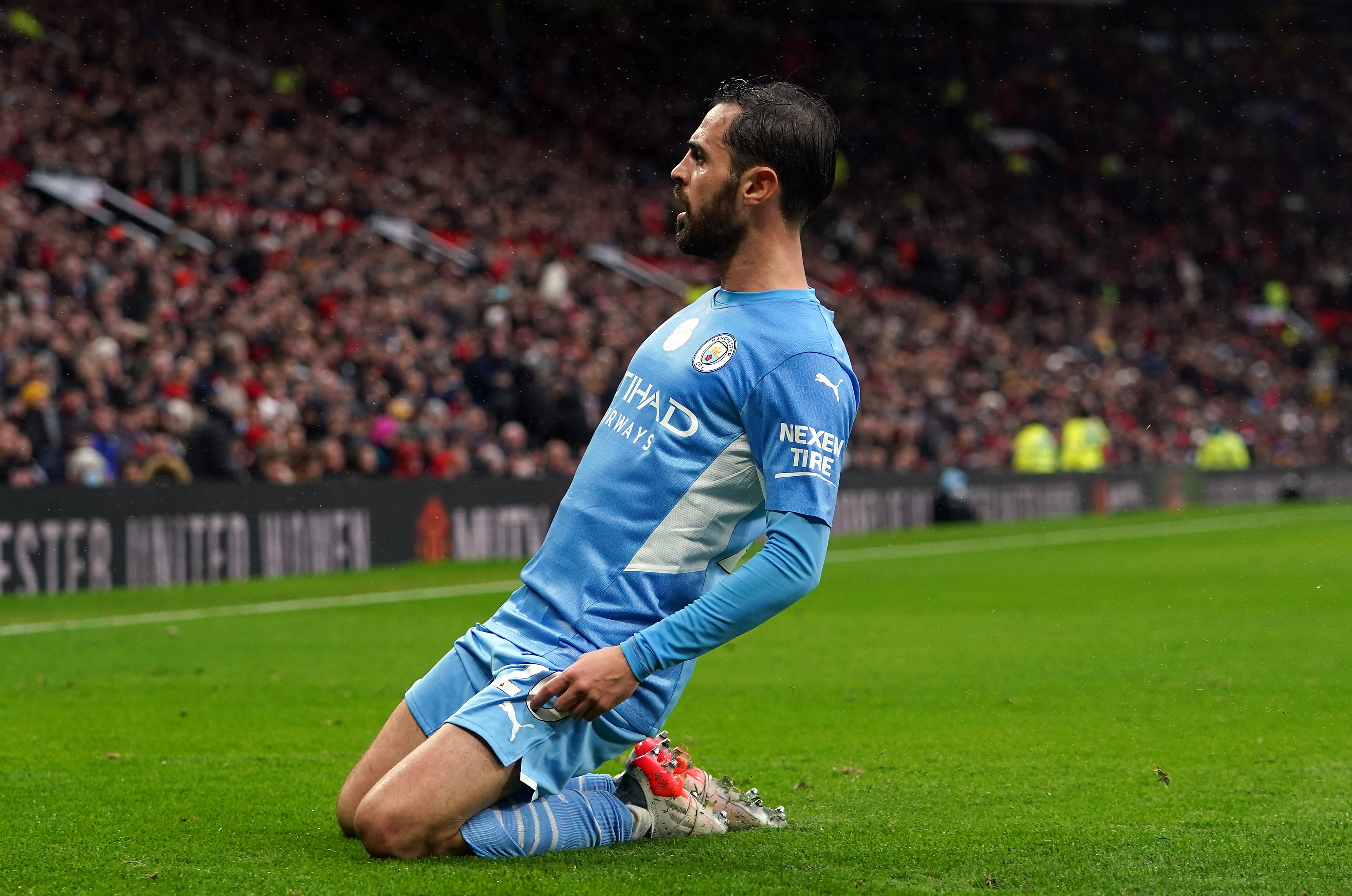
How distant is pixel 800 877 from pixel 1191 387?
123 feet

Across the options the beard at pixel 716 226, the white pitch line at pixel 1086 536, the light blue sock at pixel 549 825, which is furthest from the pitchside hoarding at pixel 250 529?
the beard at pixel 716 226

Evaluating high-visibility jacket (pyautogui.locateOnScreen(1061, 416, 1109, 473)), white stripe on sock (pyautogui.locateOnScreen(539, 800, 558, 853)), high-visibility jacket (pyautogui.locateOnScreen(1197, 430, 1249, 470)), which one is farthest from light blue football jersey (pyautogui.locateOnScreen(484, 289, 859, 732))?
high-visibility jacket (pyautogui.locateOnScreen(1197, 430, 1249, 470))

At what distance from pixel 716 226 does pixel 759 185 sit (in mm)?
159

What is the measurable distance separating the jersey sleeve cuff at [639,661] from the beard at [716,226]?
1039mm

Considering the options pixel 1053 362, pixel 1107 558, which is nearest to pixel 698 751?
pixel 1107 558

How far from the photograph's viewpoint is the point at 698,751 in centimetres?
670

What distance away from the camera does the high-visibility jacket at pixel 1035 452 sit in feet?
99.7

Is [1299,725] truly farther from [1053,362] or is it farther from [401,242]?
[1053,362]

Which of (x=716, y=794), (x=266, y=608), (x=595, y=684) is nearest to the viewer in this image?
(x=595, y=684)

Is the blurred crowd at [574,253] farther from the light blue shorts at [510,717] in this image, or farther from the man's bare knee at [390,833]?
the man's bare knee at [390,833]

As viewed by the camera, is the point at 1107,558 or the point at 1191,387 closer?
the point at 1107,558

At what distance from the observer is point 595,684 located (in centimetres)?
401

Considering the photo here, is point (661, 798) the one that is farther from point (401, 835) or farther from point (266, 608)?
point (266, 608)

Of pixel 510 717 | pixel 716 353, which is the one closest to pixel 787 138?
pixel 716 353
